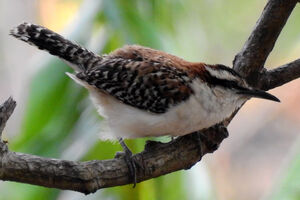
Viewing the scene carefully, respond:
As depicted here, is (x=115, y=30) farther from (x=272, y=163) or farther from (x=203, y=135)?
(x=272, y=163)

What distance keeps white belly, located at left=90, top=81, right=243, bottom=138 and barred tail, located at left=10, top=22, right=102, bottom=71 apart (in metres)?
0.32

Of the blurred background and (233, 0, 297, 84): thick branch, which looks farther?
the blurred background

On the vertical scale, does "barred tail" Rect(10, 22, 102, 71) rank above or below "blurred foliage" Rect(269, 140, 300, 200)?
above

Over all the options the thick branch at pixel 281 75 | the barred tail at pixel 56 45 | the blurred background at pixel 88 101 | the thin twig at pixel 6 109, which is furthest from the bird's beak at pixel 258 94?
the thin twig at pixel 6 109

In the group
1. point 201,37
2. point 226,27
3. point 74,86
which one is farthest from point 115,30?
point 226,27

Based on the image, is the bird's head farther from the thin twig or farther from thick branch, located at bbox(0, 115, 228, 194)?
the thin twig

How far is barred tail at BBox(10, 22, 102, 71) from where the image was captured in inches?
100

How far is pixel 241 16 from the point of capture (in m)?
5.12

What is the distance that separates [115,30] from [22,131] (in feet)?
1.97

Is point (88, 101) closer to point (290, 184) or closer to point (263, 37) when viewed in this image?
point (263, 37)

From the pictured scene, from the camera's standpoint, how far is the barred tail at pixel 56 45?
100 inches

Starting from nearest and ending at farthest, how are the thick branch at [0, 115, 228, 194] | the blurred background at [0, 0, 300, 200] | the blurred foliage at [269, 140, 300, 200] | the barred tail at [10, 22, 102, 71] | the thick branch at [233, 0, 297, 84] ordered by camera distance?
1. the thick branch at [0, 115, 228, 194]
2. the blurred foliage at [269, 140, 300, 200]
3. the thick branch at [233, 0, 297, 84]
4. the barred tail at [10, 22, 102, 71]
5. the blurred background at [0, 0, 300, 200]

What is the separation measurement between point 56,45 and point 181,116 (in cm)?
63

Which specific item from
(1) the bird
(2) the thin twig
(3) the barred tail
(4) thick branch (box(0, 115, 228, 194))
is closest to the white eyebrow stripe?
(1) the bird
